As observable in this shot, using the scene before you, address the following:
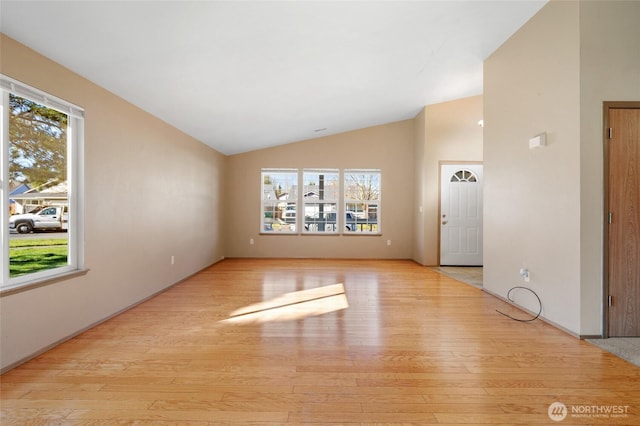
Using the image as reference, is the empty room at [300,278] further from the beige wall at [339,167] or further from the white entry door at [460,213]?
the beige wall at [339,167]

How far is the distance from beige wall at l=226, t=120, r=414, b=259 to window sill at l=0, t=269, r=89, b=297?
4304 mm

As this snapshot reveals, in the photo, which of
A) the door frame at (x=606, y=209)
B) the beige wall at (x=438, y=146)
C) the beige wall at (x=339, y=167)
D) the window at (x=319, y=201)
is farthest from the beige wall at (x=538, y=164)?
the window at (x=319, y=201)

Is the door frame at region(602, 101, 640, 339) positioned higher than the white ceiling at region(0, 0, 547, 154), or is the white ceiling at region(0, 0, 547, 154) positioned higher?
the white ceiling at region(0, 0, 547, 154)

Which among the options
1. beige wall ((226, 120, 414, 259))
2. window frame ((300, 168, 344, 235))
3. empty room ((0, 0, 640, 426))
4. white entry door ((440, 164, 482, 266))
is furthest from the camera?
window frame ((300, 168, 344, 235))

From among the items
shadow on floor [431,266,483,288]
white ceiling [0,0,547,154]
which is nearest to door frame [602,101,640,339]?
white ceiling [0,0,547,154]

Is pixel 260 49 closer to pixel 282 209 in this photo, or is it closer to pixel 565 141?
pixel 565 141

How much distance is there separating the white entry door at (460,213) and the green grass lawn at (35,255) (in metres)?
5.83

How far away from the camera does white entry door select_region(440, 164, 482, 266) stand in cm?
605

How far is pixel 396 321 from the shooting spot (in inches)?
120

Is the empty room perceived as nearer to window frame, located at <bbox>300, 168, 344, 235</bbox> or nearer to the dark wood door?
the dark wood door

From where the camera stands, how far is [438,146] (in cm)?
603

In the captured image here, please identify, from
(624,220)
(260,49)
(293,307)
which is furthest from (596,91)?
(293,307)

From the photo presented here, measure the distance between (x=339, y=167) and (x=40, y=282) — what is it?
5.60m

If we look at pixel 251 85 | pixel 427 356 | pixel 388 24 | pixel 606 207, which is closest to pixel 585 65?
pixel 606 207
